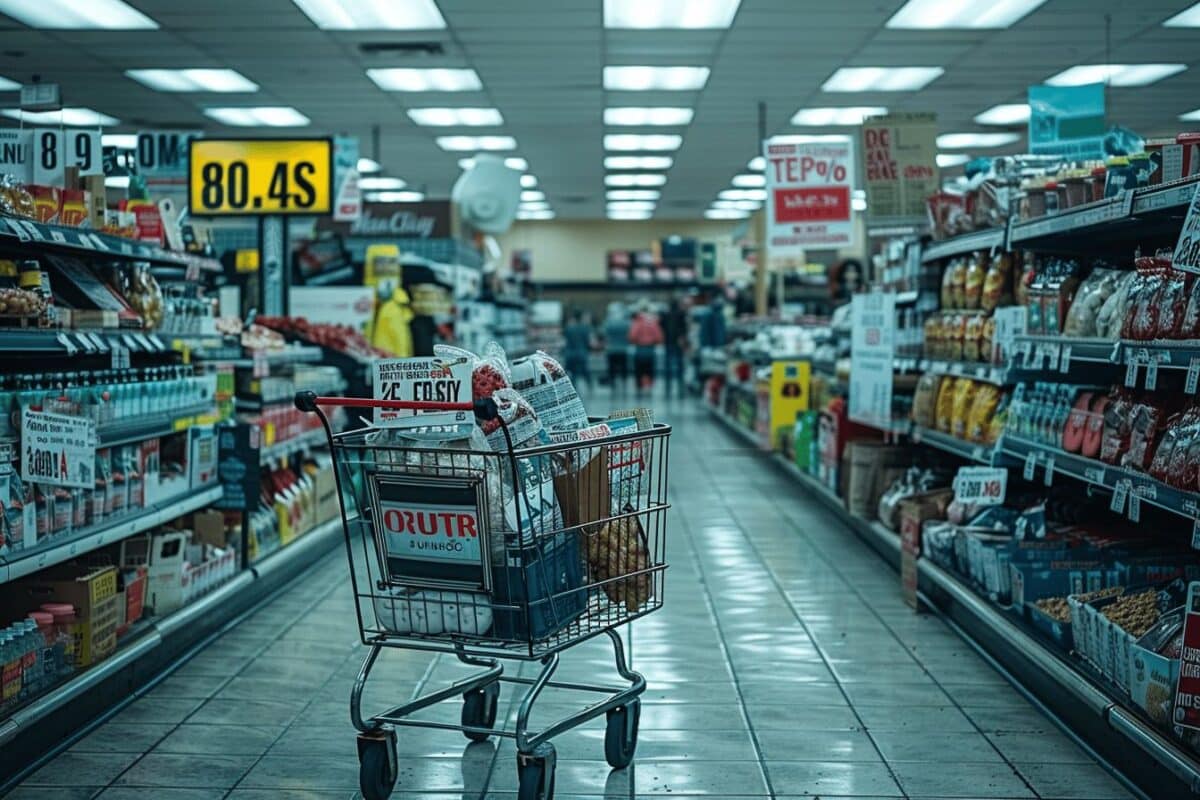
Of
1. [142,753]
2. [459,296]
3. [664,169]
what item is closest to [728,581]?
[142,753]

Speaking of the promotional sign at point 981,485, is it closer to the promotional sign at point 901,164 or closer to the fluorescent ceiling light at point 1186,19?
the promotional sign at point 901,164

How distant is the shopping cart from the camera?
2.91m

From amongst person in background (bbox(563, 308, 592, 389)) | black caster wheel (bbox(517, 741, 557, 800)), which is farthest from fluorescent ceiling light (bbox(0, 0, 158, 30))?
person in background (bbox(563, 308, 592, 389))

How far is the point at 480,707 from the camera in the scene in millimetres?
3762

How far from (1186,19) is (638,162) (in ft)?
29.5

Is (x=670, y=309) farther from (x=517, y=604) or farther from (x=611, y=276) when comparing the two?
(x=517, y=604)

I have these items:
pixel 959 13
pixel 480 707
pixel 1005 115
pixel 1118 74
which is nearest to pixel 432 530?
pixel 480 707

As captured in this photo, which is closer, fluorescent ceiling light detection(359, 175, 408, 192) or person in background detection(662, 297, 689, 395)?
fluorescent ceiling light detection(359, 175, 408, 192)

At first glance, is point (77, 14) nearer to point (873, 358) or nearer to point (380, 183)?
point (873, 358)

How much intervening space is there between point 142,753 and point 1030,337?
3269 mm

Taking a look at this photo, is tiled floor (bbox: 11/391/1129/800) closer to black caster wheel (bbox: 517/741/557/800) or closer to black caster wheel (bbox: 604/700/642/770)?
black caster wheel (bbox: 604/700/642/770)

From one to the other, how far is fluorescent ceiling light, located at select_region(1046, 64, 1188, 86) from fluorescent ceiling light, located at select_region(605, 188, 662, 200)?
1009 centimetres

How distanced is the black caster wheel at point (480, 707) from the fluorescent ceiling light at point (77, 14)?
685 cm

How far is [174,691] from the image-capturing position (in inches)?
168
